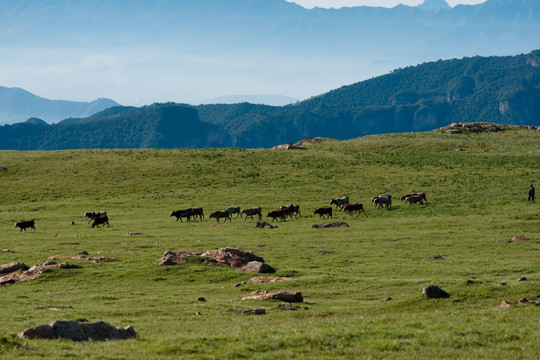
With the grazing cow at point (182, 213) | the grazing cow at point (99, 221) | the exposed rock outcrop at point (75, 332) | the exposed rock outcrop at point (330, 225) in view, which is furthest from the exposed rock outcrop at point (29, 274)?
the grazing cow at point (182, 213)

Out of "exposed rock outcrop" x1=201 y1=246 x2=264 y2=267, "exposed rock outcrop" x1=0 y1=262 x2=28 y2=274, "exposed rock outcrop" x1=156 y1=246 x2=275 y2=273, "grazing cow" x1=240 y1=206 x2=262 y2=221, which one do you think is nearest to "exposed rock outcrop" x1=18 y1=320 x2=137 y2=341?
"exposed rock outcrop" x1=156 y1=246 x2=275 y2=273

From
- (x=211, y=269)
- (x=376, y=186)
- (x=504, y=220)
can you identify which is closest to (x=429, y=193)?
(x=376, y=186)

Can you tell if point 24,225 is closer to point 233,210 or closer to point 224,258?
point 233,210

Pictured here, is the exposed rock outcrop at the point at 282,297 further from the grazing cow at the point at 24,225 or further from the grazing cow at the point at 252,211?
the grazing cow at the point at 24,225

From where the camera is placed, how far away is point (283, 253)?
40656 millimetres

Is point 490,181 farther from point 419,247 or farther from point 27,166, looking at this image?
point 27,166

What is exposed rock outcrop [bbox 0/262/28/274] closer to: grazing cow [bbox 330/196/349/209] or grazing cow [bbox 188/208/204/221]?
grazing cow [bbox 188/208/204/221]

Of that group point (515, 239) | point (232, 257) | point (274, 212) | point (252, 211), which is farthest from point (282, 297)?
point (252, 211)

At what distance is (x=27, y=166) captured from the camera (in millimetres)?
93812

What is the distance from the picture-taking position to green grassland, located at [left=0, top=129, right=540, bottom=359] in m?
17.1

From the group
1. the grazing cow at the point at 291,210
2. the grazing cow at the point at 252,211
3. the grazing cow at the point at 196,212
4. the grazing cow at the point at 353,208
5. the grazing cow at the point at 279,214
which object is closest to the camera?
the grazing cow at the point at 279,214

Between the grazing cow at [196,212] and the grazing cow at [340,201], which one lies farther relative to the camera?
the grazing cow at [340,201]

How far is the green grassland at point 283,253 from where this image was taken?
672 inches

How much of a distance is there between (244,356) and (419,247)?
2882 centimetres
